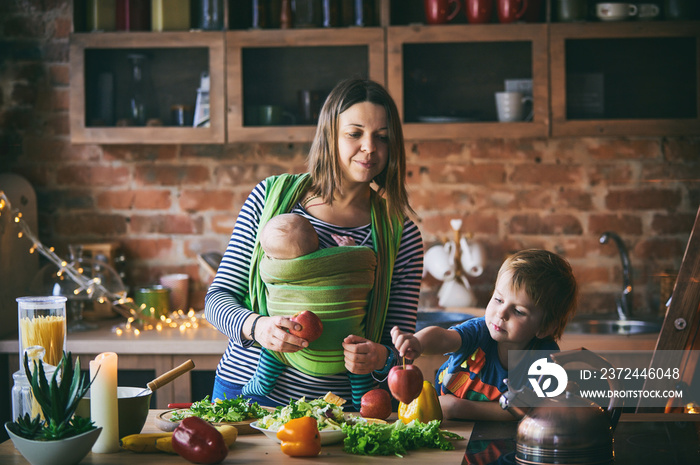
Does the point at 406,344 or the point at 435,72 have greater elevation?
the point at 435,72

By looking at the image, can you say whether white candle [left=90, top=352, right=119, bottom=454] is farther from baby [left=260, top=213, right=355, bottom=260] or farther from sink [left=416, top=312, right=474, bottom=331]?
sink [left=416, top=312, right=474, bottom=331]

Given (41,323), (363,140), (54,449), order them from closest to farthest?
(54,449), (41,323), (363,140)

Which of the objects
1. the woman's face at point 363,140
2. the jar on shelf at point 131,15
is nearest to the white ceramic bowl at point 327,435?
the woman's face at point 363,140

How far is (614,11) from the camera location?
115 inches

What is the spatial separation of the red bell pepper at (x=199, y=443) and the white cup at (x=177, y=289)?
6.32 ft

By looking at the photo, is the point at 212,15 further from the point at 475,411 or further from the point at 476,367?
the point at 475,411

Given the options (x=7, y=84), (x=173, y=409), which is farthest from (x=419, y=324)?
(x=7, y=84)

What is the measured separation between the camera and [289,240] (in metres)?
1.73

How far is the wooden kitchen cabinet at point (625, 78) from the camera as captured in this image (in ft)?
9.52

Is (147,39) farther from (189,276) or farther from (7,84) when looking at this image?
(189,276)

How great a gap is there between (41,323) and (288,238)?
0.55 meters

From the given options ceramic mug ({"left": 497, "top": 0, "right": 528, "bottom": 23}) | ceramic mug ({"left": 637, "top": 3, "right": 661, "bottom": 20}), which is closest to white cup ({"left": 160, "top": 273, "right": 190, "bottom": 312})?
ceramic mug ({"left": 497, "top": 0, "right": 528, "bottom": 23})

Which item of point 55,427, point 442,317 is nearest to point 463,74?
point 442,317

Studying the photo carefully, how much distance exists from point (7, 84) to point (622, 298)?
2.78 m
